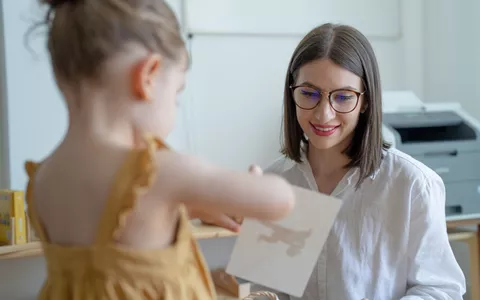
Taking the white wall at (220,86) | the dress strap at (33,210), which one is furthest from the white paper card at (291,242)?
the white wall at (220,86)

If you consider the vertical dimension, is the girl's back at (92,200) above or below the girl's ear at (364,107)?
below

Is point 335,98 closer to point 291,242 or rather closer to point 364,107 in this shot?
point 364,107

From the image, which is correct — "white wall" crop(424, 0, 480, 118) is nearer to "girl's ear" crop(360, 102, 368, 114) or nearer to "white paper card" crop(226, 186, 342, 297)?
"girl's ear" crop(360, 102, 368, 114)

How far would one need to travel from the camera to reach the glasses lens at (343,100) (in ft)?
3.84

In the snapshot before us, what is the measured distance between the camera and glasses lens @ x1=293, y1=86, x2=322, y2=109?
3.89 ft

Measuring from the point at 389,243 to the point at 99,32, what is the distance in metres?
0.85

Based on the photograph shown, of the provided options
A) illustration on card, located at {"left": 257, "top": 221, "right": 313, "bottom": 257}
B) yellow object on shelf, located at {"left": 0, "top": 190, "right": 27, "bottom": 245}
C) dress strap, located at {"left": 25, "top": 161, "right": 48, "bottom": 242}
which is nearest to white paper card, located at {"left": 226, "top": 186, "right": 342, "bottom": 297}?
illustration on card, located at {"left": 257, "top": 221, "right": 313, "bottom": 257}

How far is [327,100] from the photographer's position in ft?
3.84

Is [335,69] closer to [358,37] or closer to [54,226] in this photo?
[358,37]

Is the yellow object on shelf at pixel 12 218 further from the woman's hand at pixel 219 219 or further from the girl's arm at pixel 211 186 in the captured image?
the girl's arm at pixel 211 186

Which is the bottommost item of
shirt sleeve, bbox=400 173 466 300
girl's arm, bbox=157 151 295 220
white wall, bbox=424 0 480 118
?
shirt sleeve, bbox=400 173 466 300

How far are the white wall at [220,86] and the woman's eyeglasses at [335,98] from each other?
3.31 feet

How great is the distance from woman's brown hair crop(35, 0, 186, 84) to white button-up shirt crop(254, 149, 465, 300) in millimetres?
729

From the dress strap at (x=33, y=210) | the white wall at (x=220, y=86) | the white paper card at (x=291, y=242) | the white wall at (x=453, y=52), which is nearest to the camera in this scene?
the dress strap at (x=33, y=210)
